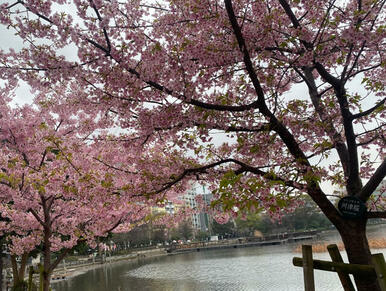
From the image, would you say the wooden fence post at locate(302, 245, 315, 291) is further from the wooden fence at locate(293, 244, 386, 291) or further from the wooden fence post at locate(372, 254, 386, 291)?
the wooden fence post at locate(372, 254, 386, 291)

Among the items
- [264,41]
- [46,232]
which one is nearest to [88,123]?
[46,232]

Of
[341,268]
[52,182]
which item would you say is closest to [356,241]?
[341,268]

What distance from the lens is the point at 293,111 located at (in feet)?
15.9

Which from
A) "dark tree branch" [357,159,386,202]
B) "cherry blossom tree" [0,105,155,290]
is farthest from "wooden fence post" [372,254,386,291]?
"cherry blossom tree" [0,105,155,290]

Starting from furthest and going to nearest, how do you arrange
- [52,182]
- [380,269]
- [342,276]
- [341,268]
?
[52,182]
[342,276]
[341,268]
[380,269]

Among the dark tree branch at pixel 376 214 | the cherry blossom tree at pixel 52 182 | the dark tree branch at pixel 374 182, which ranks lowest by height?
the dark tree branch at pixel 376 214

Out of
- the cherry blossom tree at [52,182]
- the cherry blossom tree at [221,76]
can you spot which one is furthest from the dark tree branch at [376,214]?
the cherry blossom tree at [52,182]

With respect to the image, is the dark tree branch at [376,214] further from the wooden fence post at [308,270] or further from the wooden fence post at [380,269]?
the wooden fence post at [308,270]

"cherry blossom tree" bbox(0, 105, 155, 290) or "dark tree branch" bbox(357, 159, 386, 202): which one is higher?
"cherry blossom tree" bbox(0, 105, 155, 290)

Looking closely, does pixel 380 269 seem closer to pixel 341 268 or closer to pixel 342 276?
pixel 341 268

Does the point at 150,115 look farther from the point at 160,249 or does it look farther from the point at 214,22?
the point at 160,249

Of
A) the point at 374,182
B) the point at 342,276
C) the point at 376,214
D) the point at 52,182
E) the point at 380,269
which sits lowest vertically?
the point at 342,276

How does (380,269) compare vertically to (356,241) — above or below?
below

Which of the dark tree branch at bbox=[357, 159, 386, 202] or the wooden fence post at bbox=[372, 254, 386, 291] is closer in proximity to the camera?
the wooden fence post at bbox=[372, 254, 386, 291]
